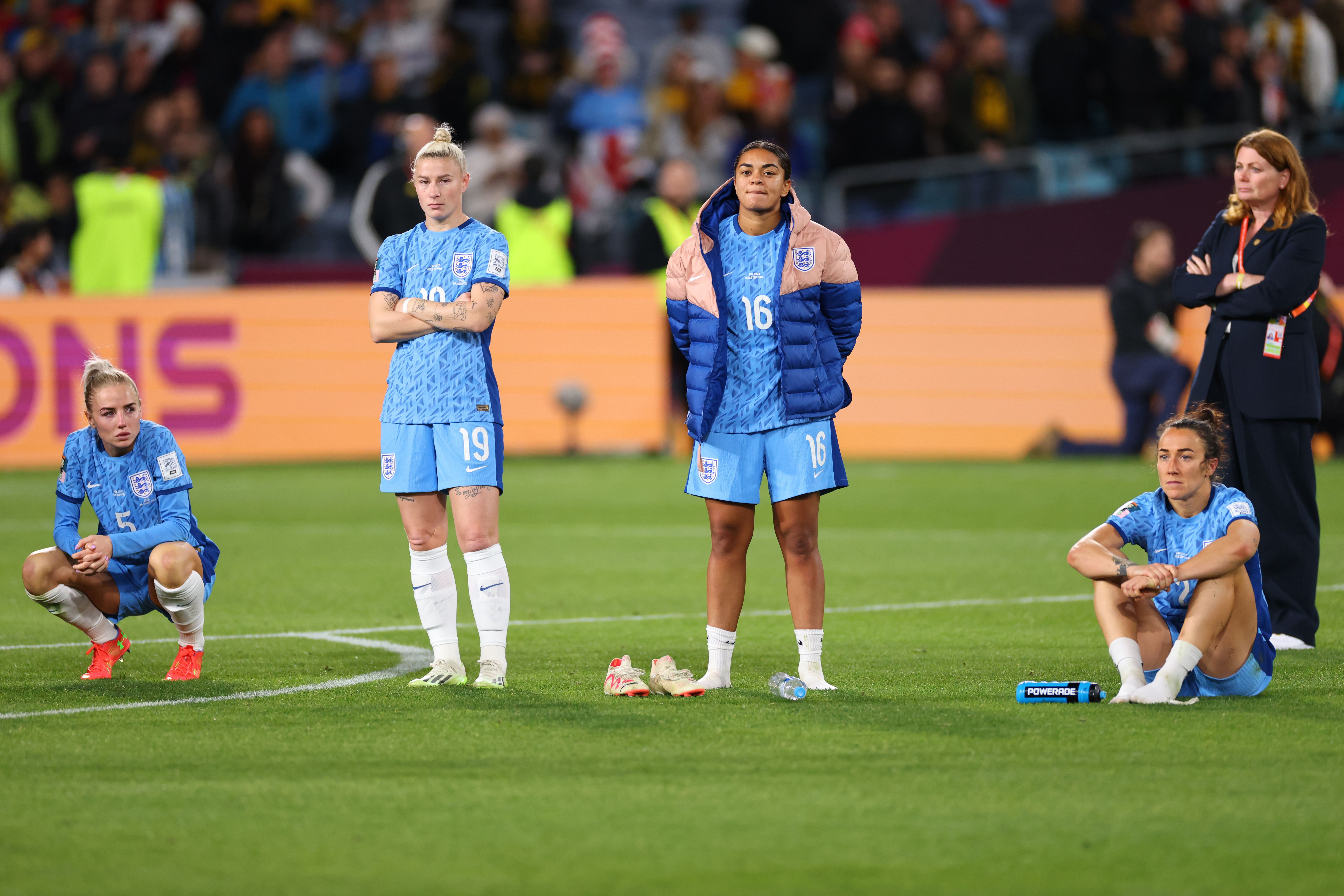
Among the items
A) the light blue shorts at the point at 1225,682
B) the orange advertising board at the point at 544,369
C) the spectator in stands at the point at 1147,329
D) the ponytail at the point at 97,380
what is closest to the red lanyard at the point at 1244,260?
the light blue shorts at the point at 1225,682

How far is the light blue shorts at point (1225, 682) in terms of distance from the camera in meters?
6.38

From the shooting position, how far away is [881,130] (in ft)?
64.5

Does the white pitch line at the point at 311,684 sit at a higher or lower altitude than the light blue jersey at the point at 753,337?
lower

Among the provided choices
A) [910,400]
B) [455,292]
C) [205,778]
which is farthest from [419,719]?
[910,400]

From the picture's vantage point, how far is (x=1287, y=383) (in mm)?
7551

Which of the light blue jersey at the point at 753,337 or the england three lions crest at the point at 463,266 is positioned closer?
the light blue jersey at the point at 753,337

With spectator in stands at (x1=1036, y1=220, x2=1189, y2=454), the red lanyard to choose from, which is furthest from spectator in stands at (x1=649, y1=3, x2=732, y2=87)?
the red lanyard

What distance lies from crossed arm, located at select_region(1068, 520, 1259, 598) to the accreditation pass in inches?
57.3

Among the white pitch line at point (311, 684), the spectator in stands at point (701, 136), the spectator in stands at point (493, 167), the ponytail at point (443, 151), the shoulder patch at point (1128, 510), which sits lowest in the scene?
the white pitch line at point (311, 684)

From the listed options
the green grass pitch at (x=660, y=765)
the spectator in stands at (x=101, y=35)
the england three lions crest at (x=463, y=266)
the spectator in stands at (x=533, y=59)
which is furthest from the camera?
the spectator in stands at (x=101, y=35)

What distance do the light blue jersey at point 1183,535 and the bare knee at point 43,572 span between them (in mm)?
4065

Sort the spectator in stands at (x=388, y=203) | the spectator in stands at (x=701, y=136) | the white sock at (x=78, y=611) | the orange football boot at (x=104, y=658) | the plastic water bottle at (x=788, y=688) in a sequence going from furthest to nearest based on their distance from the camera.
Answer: the spectator in stands at (x=701, y=136)
the spectator in stands at (x=388, y=203)
the orange football boot at (x=104, y=658)
the white sock at (x=78, y=611)
the plastic water bottle at (x=788, y=688)

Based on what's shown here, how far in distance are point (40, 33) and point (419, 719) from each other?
17270mm

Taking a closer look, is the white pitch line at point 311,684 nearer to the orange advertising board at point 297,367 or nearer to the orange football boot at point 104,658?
the orange football boot at point 104,658
